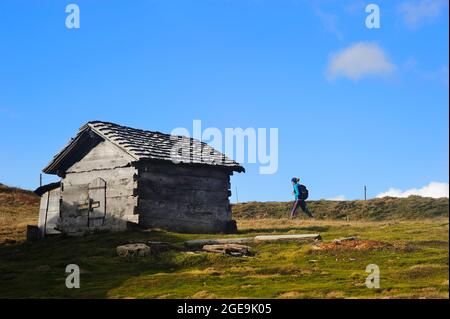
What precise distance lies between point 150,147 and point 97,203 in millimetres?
3384

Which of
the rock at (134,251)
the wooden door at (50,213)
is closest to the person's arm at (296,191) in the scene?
the wooden door at (50,213)

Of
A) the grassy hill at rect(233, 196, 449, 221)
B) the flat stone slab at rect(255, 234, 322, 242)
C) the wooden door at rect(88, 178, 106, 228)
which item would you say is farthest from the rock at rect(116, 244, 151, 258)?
the grassy hill at rect(233, 196, 449, 221)

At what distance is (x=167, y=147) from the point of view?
3142 cm

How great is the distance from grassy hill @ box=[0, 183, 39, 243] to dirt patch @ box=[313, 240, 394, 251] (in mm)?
13587

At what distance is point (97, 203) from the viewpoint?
29.3 meters

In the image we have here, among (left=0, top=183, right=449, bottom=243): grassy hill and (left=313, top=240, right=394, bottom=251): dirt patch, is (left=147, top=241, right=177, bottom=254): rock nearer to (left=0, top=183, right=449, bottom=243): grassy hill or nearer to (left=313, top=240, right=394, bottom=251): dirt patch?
(left=313, top=240, right=394, bottom=251): dirt patch

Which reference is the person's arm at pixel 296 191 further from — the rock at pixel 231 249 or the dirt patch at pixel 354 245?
the rock at pixel 231 249

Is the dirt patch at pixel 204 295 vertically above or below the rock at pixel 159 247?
below

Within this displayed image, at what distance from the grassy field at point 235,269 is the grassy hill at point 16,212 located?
11.6 feet

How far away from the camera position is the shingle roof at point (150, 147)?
1143 inches

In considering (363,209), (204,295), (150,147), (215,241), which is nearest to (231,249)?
(215,241)

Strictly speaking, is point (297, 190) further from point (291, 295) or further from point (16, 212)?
point (291, 295)

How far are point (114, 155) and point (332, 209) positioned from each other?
26705 mm
